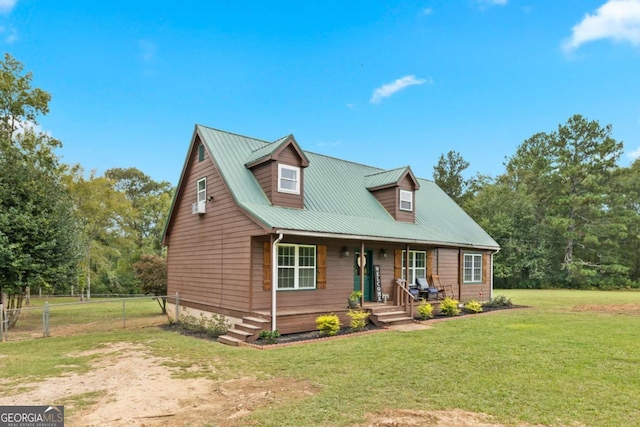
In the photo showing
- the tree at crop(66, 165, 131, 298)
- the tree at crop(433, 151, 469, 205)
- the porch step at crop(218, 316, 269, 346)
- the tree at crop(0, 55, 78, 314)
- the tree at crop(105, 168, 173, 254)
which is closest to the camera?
the porch step at crop(218, 316, 269, 346)

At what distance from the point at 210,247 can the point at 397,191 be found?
7.67 m

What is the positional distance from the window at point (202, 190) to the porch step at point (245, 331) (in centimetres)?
482

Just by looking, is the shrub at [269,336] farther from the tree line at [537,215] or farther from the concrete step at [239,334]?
the tree line at [537,215]

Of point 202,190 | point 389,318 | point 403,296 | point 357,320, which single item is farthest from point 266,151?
point 403,296

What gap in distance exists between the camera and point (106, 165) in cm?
3922

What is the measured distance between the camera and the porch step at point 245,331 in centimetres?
955

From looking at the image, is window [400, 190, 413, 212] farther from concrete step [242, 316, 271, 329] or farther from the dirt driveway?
the dirt driveway

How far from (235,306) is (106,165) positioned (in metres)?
35.3

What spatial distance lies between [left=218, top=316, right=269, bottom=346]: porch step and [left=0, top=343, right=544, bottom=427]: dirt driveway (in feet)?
8.28

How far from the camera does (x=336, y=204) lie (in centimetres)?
1383

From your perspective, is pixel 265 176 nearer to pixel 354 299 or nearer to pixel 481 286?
pixel 354 299

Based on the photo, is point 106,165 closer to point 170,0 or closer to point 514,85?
point 170,0

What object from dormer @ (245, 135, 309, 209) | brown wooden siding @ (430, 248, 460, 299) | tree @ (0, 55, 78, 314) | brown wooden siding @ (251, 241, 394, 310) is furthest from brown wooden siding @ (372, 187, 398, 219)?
tree @ (0, 55, 78, 314)

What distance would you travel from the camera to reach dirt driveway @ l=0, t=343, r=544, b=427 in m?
4.50
